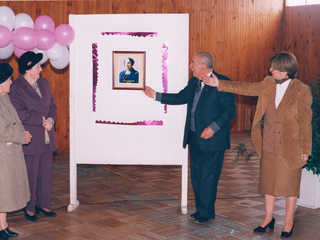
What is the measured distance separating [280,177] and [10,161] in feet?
7.03

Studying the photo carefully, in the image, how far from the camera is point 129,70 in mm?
3918

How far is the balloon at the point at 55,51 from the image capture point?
402cm

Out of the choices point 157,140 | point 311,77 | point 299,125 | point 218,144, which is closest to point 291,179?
point 299,125

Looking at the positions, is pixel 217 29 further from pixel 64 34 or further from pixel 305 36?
pixel 64 34

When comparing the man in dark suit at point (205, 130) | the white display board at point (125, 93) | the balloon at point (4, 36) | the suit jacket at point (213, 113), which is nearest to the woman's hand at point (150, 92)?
the white display board at point (125, 93)

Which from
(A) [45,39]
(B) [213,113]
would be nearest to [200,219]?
(B) [213,113]

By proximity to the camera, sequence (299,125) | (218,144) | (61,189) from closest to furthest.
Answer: (299,125), (218,144), (61,189)

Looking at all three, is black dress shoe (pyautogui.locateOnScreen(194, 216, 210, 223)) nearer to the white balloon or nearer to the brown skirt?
the brown skirt

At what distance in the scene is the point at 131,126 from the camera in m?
3.99

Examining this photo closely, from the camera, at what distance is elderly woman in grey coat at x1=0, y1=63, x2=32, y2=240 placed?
3059 millimetres

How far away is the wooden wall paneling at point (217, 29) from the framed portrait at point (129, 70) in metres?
3.70

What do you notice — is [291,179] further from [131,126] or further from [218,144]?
[131,126]

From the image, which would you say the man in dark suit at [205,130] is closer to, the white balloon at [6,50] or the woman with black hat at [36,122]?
the woman with black hat at [36,122]

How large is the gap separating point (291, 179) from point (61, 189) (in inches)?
112
